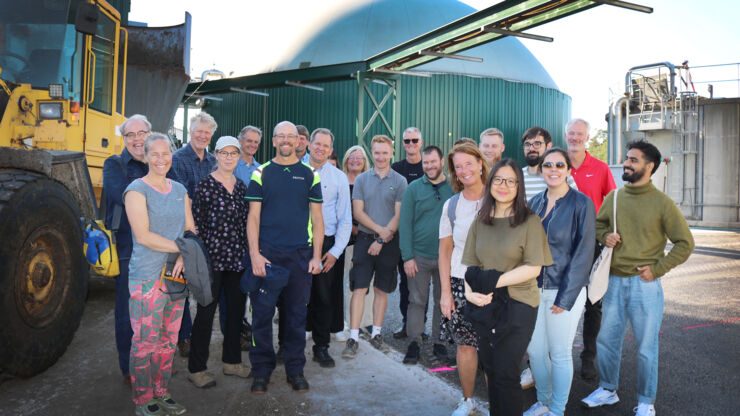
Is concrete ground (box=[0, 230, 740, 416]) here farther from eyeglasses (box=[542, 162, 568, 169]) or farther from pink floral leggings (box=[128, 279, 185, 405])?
eyeglasses (box=[542, 162, 568, 169])

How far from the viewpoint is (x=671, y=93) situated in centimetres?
2225

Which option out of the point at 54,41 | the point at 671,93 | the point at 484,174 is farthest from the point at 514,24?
the point at 671,93

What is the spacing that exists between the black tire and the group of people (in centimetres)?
49

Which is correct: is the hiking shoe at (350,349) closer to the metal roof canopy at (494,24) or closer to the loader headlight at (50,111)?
the loader headlight at (50,111)

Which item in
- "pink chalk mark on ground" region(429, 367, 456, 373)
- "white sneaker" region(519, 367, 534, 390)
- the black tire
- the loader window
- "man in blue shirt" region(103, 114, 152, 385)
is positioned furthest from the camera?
the loader window

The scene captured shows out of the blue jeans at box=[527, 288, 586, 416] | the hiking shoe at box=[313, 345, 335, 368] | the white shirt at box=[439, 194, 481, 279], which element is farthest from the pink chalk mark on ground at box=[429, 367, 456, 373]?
the white shirt at box=[439, 194, 481, 279]

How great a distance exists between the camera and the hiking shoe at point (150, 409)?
3.47m

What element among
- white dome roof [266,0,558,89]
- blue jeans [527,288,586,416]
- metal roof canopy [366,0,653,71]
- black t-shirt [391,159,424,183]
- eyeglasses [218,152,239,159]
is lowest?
blue jeans [527,288,586,416]

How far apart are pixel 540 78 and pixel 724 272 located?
62.9ft

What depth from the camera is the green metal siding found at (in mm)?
22797

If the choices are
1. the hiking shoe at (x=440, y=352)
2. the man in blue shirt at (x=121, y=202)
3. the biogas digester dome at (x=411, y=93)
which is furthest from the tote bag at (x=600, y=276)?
the biogas digester dome at (x=411, y=93)

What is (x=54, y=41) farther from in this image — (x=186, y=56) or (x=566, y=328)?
(x=566, y=328)

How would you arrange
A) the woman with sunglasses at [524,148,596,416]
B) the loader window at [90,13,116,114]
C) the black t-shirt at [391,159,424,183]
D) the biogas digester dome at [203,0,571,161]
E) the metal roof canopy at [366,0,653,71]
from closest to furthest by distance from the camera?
the woman with sunglasses at [524,148,596,416]
the loader window at [90,13,116,114]
the black t-shirt at [391,159,424,183]
the metal roof canopy at [366,0,653,71]
the biogas digester dome at [203,0,571,161]

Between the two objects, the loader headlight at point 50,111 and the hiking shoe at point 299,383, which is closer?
the hiking shoe at point 299,383
